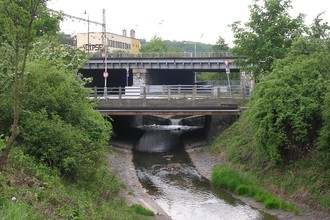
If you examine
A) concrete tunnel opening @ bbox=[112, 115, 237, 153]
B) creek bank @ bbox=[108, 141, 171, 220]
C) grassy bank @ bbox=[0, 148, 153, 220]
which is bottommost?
creek bank @ bbox=[108, 141, 171, 220]

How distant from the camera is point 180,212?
22312mm

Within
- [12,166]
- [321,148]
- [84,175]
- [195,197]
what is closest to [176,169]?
[195,197]

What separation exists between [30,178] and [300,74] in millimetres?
16802

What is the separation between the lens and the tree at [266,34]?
34.2 m

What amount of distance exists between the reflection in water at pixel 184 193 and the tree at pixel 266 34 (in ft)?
31.9

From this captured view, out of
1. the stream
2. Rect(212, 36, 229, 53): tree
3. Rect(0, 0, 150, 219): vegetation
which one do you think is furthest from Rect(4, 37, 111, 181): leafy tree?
Rect(212, 36, 229, 53): tree

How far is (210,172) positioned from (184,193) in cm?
518

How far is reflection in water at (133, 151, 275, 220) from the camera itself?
22.0 meters

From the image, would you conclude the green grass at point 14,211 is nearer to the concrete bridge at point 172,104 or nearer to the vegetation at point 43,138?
the vegetation at point 43,138

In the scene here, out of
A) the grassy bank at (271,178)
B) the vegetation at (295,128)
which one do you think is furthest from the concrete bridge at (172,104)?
the vegetation at (295,128)

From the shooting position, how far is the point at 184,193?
2591 cm

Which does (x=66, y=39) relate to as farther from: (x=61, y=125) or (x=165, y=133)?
(x=61, y=125)

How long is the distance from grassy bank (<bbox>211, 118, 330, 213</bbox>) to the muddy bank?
32 centimetres

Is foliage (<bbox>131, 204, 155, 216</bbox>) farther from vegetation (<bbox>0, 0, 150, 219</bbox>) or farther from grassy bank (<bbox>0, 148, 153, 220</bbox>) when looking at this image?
grassy bank (<bbox>0, 148, 153, 220</bbox>)
